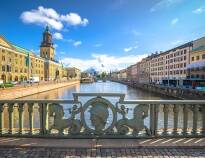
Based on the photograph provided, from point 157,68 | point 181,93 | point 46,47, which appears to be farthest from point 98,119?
point 46,47

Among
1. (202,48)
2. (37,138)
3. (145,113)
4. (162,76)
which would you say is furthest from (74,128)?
(162,76)

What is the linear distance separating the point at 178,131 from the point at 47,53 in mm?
135908

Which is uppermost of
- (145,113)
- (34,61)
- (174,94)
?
(34,61)

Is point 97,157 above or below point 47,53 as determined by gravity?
below

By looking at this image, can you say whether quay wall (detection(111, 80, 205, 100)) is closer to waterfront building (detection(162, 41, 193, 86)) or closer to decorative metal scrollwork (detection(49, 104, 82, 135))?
waterfront building (detection(162, 41, 193, 86))

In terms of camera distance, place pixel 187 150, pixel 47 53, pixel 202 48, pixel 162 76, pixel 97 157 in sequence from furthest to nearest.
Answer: pixel 47 53, pixel 162 76, pixel 202 48, pixel 187 150, pixel 97 157

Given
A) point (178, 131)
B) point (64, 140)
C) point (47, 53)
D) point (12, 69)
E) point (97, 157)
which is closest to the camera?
point (97, 157)

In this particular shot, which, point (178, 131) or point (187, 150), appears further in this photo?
point (178, 131)

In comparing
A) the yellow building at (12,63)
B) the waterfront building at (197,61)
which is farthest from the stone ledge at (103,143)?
the waterfront building at (197,61)

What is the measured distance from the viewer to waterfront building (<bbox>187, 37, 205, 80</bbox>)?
61.0 meters

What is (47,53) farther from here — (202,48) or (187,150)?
(187,150)

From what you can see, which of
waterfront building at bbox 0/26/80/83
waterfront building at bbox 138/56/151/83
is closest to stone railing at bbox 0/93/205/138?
waterfront building at bbox 0/26/80/83

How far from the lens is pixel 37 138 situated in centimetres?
598

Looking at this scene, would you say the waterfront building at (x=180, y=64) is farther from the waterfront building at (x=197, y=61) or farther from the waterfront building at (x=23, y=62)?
the waterfront building at (x=23, y=62)
